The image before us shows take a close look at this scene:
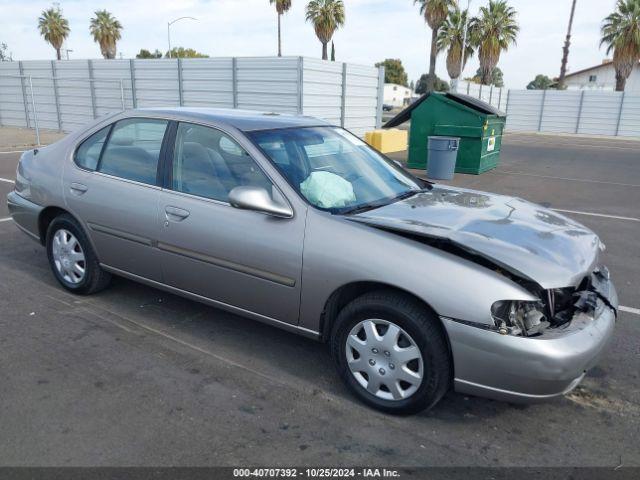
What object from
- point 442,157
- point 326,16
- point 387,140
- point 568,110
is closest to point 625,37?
point 568,110

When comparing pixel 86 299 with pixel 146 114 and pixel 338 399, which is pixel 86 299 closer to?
pixel 146 114

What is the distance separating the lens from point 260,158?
11.3 ft

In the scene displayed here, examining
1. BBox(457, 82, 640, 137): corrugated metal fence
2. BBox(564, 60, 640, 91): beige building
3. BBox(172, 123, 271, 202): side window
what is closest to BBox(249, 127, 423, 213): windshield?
BBox(172, 123, 271, 202): side window

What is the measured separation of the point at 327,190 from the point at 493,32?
40816 millimetres

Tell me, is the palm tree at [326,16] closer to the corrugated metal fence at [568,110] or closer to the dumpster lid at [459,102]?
the corrugated metal fence at [568,110]

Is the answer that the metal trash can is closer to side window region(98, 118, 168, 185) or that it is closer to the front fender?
side window region(98, 118, 168, 185)

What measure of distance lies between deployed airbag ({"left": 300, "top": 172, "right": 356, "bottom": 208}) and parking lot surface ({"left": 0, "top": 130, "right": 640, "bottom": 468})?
1.09 metres

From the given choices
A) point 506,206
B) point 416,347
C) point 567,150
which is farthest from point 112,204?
point 567,150

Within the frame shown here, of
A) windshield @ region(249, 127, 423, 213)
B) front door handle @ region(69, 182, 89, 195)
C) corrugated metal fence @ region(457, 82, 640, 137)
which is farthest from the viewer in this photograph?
corrugated metal fence @ region(457, 82, 640, 137)

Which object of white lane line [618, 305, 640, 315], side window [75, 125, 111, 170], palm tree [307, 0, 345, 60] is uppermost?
palm tree [307, 0, 345, 60]

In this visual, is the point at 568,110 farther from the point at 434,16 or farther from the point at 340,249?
the point at 340,249

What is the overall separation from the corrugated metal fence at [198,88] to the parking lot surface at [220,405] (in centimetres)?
1442

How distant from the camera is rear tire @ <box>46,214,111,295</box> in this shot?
14.4 feet

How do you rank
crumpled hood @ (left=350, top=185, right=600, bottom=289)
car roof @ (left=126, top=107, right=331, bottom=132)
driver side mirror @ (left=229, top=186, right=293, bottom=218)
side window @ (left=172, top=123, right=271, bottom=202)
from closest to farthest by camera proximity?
crumpled hood @ (left=350, top=185, right=600, bottom=289) → driver side mirror @ (left=229, top=186, right=293, bottom=218) → side window @ (left=172, top=123, right=271, bottom=202) → car roof @ (left=126, top=107, right=331, bottom=132)
